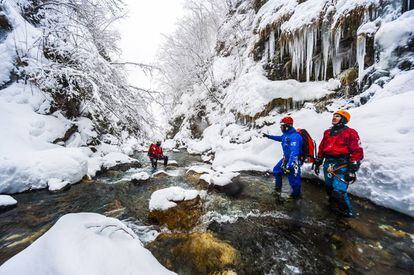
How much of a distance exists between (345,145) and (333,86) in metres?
5.92

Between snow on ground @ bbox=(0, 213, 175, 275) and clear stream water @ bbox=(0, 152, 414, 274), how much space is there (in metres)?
1.00

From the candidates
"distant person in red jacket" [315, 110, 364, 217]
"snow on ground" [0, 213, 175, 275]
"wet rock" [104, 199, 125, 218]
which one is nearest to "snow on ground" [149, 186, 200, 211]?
"wet rock" [104, 199, 125, 218]

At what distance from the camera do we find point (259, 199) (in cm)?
486

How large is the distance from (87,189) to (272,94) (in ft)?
29.9

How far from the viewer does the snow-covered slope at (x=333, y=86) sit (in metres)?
3.83

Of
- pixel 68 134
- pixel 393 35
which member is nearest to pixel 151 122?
pixel 68 134

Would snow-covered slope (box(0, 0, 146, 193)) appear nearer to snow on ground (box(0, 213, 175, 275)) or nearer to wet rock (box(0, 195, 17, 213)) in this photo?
wet rock (box(0, 195, 17, 213))

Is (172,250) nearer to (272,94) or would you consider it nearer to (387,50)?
(387,50)

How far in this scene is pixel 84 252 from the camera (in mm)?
1802

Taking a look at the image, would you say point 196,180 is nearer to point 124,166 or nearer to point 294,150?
point 294,150

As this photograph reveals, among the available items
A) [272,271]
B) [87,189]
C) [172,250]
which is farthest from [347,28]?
[87,189]

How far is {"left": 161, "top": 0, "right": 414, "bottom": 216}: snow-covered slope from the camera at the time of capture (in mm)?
3830

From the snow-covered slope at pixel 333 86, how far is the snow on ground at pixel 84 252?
14.2 ft

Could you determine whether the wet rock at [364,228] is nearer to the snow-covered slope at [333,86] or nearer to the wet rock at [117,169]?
the snow-covered slope at [333,86]
